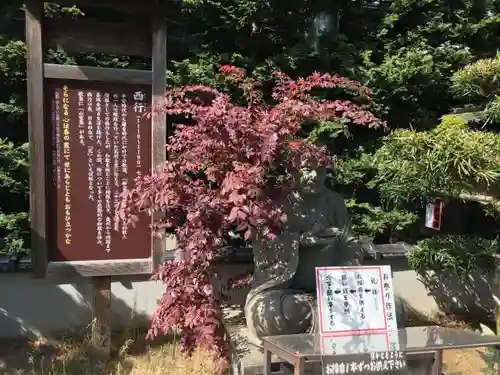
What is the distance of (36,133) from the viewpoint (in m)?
4.16

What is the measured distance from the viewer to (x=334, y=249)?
15.1 ft

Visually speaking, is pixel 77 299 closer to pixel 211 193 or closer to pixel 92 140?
pixel 92 140

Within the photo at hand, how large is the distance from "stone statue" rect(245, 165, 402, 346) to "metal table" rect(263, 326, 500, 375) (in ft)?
2.42

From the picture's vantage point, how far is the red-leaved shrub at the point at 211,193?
12.0ft

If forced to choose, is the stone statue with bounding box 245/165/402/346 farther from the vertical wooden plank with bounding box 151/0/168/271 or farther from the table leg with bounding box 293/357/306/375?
the table leg with bounding box 293/357/306/375

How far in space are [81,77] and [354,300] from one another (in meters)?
2.77

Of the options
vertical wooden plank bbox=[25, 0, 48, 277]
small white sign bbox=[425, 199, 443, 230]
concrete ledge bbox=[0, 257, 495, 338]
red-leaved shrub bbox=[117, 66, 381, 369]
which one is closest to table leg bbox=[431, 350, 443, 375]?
red-leaved shrub bbox=[117, 66, 381, 369]

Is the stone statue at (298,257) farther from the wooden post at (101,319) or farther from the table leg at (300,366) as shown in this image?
the wooden post at (101,319)

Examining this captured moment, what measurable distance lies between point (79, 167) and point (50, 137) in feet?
1.08

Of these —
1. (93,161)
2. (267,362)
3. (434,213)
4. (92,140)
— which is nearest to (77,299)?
(93,161)

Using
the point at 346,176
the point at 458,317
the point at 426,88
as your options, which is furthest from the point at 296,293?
the point at 426,88

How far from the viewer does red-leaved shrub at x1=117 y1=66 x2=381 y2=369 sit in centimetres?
365

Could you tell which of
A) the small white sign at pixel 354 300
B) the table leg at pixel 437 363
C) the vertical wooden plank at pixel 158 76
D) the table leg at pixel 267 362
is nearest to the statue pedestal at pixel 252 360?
the table leg at pixel 437 363

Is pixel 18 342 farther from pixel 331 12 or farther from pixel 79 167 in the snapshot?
pixel 331 12
